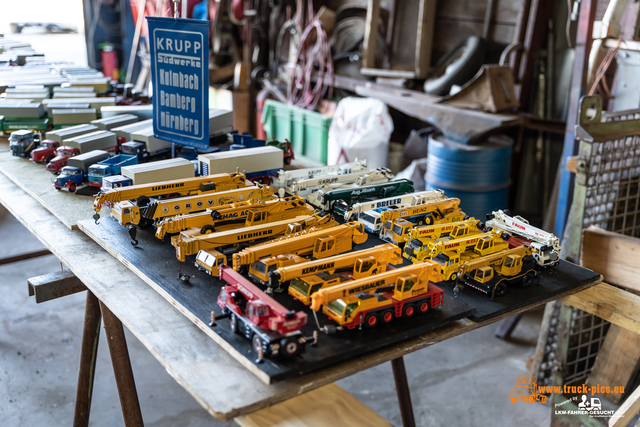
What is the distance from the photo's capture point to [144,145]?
14.5 feet

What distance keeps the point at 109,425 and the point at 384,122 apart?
4609 millimetres

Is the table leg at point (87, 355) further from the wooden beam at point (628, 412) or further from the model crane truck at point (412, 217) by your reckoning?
the wooden beam at point (628, 412)

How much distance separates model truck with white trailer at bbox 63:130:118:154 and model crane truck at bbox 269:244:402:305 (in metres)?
2.57

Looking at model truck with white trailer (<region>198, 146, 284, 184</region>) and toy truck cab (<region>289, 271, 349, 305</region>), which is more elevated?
model truck with white trailer (<region>198, 146, 284, 184</region>)

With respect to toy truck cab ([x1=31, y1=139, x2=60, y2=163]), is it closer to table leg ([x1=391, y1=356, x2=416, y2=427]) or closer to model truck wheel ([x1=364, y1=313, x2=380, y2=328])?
table leg ([x1=391, y1=356, x2=416, y2=427])

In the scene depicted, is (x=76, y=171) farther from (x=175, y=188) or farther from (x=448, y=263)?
(x=448, y=263)

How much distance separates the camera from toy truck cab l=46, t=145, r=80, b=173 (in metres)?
4.25

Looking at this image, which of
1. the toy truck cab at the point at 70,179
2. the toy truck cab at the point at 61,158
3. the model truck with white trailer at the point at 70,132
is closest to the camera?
the toy truck cab at the point at 70,179

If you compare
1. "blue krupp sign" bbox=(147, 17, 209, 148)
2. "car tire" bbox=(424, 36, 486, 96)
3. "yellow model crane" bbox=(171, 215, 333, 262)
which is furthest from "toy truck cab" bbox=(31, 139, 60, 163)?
"car tire" bbox=(424, 36, 486, 96)

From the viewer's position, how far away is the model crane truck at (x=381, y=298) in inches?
87.7

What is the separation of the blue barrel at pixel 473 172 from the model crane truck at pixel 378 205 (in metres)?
2.60

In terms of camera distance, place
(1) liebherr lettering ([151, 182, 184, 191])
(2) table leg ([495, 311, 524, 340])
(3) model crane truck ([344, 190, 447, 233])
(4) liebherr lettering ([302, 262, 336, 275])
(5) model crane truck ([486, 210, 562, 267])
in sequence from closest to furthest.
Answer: (4) liebherr lettering ([302, 262, 336, 275]), (5) model crane truck ([486, 210, 562, 267]), (3) model crane truck ([344, 190, 447, 233]), (1) liebherr lettering ([151, 182, 184, 191]), (2) table leg ([495, 311, 524, 340])

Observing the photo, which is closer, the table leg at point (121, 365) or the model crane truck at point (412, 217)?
the table leg at point (121, 365)

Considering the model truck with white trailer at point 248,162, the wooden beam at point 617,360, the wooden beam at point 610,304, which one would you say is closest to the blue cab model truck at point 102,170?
the model truck with white trailer at point 248,162
